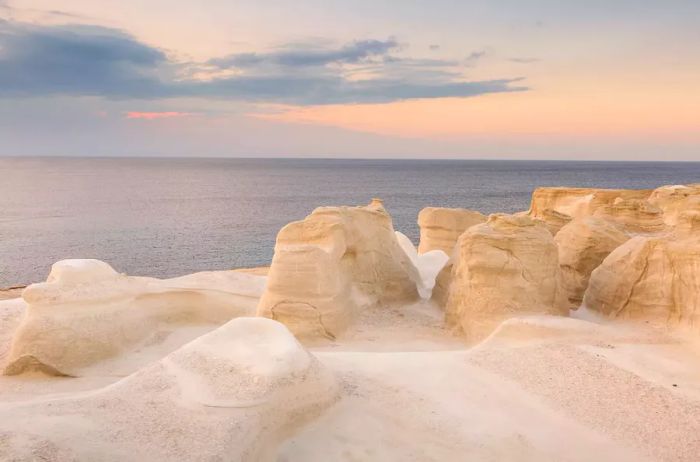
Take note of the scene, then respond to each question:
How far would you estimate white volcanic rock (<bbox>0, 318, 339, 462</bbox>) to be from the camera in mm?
4938

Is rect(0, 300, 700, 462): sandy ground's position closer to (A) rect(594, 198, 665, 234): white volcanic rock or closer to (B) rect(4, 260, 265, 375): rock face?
(B) rect(4, 260, 265, 375): rock face

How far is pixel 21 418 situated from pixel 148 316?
7578 mm

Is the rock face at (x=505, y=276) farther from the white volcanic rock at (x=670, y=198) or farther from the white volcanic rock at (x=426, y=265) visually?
the white volcanic rock at (x=670, y=198)

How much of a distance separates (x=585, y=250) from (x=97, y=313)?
11.6m

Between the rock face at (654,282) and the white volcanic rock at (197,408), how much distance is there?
732 centimetres

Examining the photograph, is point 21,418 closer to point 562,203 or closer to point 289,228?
point 289,228

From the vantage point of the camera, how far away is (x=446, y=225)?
21688mm

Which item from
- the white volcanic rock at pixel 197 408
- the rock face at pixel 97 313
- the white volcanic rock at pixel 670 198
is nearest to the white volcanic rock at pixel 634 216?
the white volcanic rock at pixel 670 198

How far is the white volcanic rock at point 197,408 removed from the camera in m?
4.94

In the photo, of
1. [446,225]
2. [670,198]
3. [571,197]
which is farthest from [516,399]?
[571,197]

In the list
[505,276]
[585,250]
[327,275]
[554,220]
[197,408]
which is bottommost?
[197,408]

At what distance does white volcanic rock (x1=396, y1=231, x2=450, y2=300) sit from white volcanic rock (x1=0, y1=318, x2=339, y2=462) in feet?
29.5

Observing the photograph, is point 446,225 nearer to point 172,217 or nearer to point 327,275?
point 327,275

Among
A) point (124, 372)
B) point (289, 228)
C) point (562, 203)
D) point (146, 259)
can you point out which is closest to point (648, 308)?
point (289, 228)
